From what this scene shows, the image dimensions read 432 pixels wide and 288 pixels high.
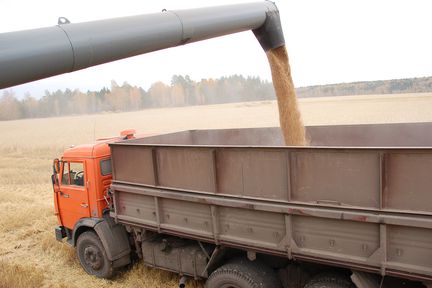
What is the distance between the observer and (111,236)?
6.14 meters

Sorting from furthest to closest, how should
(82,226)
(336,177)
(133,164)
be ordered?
(82,226)
(133,164)
(336,177)

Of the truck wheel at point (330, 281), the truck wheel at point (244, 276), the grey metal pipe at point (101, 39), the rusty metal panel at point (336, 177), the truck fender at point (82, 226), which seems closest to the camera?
the grey metal pipe at point (101, 39)

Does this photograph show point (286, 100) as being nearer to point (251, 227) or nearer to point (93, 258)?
point (251, 227)

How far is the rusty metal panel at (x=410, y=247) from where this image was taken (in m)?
3.36

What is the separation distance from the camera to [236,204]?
14.6ft

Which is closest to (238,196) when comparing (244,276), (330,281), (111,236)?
(244,276)

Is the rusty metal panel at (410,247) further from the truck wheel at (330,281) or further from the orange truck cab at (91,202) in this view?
the orange truck cab at (91,202)

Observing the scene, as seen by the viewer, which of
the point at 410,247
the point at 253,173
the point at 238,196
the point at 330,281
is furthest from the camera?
the point at 238,196

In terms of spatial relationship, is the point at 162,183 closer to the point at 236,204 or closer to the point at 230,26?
the point at 236,204

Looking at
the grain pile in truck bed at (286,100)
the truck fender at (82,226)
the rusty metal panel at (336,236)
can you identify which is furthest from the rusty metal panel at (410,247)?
the truck fender at (82,226)

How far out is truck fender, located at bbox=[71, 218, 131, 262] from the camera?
608 cm

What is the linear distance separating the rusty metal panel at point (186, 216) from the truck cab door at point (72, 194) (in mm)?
1902

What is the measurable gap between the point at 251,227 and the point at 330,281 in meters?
1.00

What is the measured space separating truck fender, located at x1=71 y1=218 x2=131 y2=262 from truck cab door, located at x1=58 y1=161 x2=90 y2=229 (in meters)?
0.30
